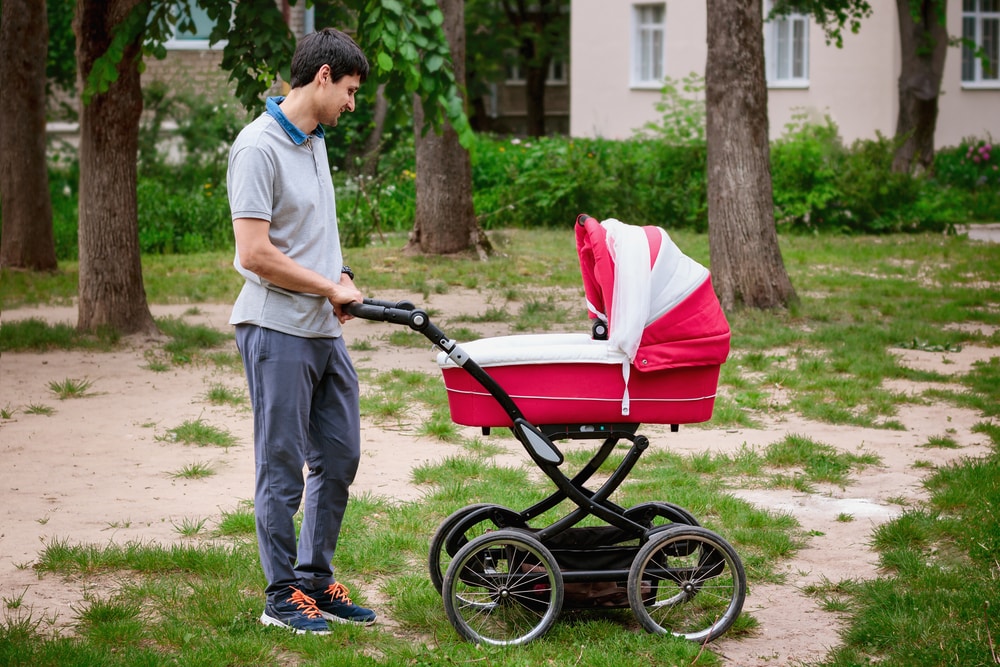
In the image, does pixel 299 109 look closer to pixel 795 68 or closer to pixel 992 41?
pixel 795 68

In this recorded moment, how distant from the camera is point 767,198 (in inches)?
440

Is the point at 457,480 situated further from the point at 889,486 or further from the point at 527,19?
the point at 527,19

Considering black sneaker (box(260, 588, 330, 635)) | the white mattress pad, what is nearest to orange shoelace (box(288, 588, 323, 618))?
black sneaker (box(260, 588, 330, 635))

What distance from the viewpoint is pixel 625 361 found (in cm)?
406

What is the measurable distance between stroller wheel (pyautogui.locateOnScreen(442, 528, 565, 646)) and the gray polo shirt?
3.14 feet

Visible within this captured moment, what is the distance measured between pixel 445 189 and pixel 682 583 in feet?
37.0

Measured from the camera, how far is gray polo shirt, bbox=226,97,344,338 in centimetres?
393

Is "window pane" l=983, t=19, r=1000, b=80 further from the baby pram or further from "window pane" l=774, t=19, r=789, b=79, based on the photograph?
the baby pram

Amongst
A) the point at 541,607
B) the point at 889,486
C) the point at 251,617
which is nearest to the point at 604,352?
the point at 541,607

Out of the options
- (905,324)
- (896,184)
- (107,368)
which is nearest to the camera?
(107,368)

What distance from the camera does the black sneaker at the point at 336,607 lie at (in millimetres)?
4395

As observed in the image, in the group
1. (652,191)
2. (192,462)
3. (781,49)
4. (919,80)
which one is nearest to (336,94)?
(192,462)

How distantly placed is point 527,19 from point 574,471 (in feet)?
107

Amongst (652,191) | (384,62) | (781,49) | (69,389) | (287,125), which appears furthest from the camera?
(781,49)
